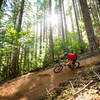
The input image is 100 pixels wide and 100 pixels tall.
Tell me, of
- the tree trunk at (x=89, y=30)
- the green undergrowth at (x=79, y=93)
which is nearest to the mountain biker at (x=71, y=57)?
the tree trunk at (x=89, y=30)

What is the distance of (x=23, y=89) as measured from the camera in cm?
558

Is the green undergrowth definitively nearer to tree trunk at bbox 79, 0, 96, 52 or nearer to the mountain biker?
the mountain biker

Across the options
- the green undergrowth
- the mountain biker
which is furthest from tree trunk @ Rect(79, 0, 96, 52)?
the green undergrowth

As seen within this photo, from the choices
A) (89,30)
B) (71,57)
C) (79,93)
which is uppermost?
(89,30)

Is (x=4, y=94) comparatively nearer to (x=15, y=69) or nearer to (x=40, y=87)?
(x=40, y=87)

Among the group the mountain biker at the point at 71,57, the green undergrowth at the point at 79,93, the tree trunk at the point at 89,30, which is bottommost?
the green undergrowth at the point at 79,93

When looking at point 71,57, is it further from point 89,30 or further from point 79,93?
point 79,93

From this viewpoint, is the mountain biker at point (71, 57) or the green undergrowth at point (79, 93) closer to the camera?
the green undergrowth at point (79, 93)

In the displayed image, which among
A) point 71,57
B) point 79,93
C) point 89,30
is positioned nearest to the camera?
point 79,93

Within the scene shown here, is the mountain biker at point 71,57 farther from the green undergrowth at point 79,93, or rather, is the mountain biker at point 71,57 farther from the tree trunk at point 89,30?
the green undergrowth at point 79,93

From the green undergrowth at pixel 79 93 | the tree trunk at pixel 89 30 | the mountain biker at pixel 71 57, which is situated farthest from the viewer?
the tree trunk at pixel 89 30

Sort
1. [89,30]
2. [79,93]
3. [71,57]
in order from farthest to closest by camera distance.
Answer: [89,30] < [71,57] < [79,93]

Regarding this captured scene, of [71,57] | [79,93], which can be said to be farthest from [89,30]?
[79,93]

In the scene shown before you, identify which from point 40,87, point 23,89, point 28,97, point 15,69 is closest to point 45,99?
point 28,97
